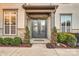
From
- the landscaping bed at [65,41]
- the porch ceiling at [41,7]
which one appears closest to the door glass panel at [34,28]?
the porch ceiling at [41,7]

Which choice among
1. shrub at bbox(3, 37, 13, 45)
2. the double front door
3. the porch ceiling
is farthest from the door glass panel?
shrub at bbox(3, 37, 13, 45)

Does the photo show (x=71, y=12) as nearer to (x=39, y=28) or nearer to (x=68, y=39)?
(x=68, y=39)

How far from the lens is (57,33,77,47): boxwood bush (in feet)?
55.7

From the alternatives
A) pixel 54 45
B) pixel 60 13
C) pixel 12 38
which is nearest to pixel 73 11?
pixel 60 13

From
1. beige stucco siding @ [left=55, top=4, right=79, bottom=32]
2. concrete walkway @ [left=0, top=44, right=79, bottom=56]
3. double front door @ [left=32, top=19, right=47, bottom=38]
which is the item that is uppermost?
beige stucco siding @ [left=55, top=4, right=79, bottom=32]

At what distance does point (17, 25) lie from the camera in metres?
19.5

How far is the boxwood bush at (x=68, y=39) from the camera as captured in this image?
16991 millimetres

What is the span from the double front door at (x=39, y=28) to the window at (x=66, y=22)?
3291mm

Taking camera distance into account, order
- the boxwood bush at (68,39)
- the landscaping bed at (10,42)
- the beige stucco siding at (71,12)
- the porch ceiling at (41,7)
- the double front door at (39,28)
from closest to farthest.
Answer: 1. the boxwood bush at (68,39)
2. the landscaping bed at (10,42)
3. the porch ceiling at (41,7)
4. the beige stucco siding at (71,12)
5. the double front door at (39,28)

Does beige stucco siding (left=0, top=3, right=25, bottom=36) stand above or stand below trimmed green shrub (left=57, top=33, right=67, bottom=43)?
above

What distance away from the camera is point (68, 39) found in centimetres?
1748

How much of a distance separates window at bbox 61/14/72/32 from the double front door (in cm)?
329

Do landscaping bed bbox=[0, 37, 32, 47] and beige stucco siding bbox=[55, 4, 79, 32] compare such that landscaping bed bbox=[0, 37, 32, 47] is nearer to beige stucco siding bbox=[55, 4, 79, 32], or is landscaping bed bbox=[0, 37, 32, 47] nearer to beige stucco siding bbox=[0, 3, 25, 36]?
beige stucco siding bbox=[0, 3, 25, 36]

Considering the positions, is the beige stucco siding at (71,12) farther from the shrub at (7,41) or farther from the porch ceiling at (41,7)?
the shrub at (7,41)
